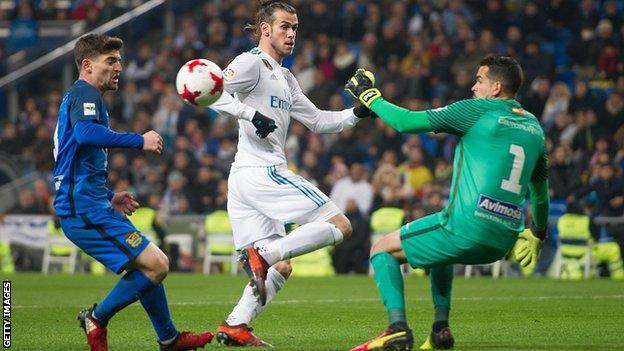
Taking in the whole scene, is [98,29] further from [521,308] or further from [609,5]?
[521,308]

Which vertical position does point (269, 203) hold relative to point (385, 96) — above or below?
below

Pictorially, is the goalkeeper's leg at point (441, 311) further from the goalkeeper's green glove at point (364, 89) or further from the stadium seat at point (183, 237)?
the stadium seat at point (183, 237)

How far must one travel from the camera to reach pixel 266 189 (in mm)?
9148

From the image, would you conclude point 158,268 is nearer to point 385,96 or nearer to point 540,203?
point 540,203

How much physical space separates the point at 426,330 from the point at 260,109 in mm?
2561

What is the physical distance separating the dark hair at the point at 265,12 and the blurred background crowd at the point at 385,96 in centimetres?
1105

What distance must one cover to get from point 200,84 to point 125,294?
1.67 metres

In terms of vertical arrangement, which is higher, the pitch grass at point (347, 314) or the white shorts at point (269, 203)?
the white shorts at point (269, 203)

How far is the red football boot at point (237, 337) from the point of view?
9.02 meters

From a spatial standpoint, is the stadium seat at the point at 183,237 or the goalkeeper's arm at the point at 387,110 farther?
the stadium seat at the point at 183,237

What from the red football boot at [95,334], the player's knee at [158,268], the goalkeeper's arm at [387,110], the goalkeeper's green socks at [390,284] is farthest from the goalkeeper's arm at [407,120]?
the red football boot at [95,334]

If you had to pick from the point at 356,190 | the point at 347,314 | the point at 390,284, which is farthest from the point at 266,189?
the point at 356,190

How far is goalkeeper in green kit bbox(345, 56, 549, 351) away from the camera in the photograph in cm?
804
